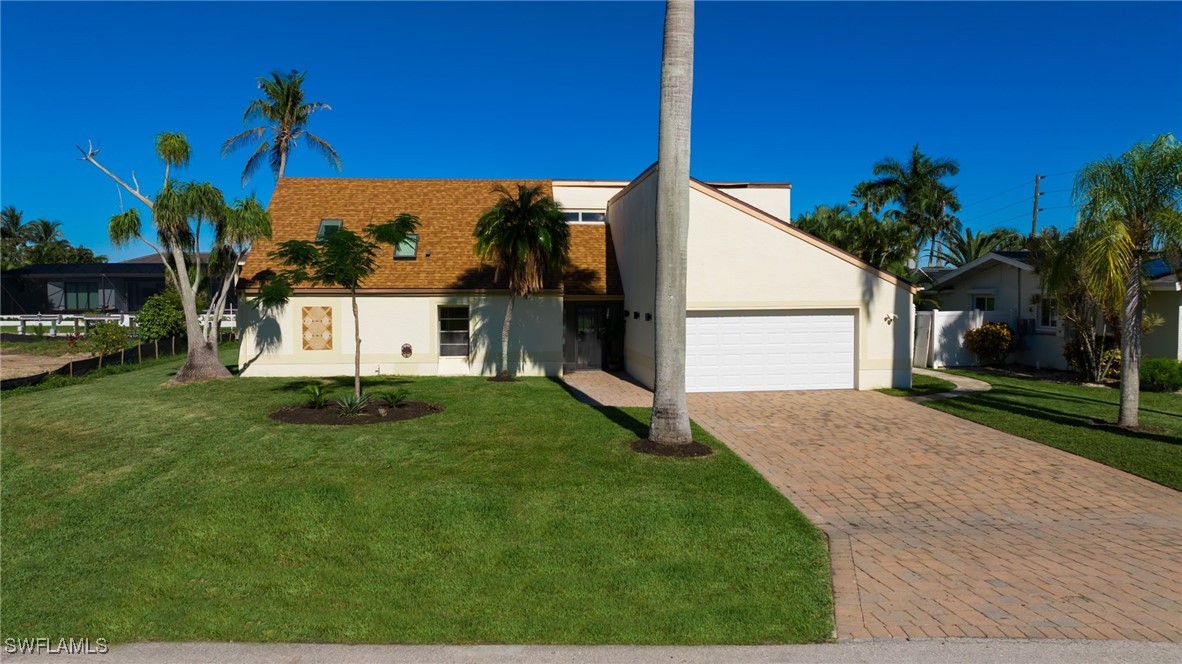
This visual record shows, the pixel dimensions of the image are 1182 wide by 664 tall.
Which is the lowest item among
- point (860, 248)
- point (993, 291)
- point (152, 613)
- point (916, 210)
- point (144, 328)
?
point (152, 613)

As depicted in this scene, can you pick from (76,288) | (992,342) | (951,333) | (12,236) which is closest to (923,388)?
(992,342)

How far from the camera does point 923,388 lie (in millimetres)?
17031

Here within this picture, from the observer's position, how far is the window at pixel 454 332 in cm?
1970

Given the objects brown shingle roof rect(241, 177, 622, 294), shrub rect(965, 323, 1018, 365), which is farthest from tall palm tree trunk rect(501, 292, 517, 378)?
shrub rect(965, 323, 1018, 365)

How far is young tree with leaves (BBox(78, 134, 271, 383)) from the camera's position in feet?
53.5

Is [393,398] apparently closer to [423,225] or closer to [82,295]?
[423,225]

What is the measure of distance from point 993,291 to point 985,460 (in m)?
16.0

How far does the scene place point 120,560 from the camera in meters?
6.11

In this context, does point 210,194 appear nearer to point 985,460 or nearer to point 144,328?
point 144,328

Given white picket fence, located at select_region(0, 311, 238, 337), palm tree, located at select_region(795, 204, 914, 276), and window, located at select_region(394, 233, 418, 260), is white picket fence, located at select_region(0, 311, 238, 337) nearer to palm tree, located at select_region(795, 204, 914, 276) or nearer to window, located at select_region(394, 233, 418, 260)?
window, located at select_region(394, 233, 418, 260)

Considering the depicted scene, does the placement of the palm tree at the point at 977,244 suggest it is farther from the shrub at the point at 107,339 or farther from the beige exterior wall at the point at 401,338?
the shrub at the point at 107,339

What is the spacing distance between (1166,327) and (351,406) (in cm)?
2037

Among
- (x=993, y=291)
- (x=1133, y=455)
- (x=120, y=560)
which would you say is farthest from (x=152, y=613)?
(x=993, y=291)

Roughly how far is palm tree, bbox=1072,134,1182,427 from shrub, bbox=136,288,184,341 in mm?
27698
